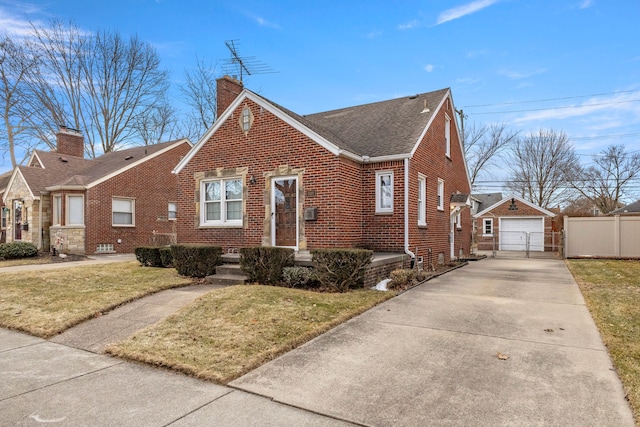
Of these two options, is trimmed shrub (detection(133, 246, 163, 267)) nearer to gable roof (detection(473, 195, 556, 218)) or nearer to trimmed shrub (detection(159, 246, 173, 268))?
trimmed shrub (detection(159, 246, 173, 268))

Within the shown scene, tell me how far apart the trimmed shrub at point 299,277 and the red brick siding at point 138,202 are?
44.4 ft

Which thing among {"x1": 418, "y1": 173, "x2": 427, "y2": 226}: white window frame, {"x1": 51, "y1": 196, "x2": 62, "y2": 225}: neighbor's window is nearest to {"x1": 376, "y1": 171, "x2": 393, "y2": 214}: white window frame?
{"x1": 418, "y1": 173, "x2": 427, "y2": 226}: white window frame

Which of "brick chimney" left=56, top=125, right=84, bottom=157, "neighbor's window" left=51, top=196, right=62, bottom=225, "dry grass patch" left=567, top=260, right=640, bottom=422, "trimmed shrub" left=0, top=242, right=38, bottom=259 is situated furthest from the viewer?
"brick chimney" left=56, top=125, right=84, bottom=157

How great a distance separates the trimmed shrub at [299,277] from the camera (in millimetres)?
8328

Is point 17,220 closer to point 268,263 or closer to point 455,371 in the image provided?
point 268,263

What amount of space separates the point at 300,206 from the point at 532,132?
112 feet

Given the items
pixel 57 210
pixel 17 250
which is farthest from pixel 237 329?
pixel 57 210

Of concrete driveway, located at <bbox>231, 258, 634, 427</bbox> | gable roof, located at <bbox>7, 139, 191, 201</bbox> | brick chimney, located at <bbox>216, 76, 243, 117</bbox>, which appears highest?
brick chimney, located at <bbox>216, 76, 243, 117</bbox>

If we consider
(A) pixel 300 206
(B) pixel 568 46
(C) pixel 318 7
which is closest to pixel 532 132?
(B) pixel 568 46

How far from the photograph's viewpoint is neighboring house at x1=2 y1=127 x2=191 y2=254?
18.0 metres

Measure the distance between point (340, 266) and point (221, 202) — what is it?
5876 millimetres

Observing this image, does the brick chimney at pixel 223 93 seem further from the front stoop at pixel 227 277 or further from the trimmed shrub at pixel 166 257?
the front stoop at pixel 227 277

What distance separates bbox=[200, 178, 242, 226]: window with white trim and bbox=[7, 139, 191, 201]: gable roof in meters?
8.91

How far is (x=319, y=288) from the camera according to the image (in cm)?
816
